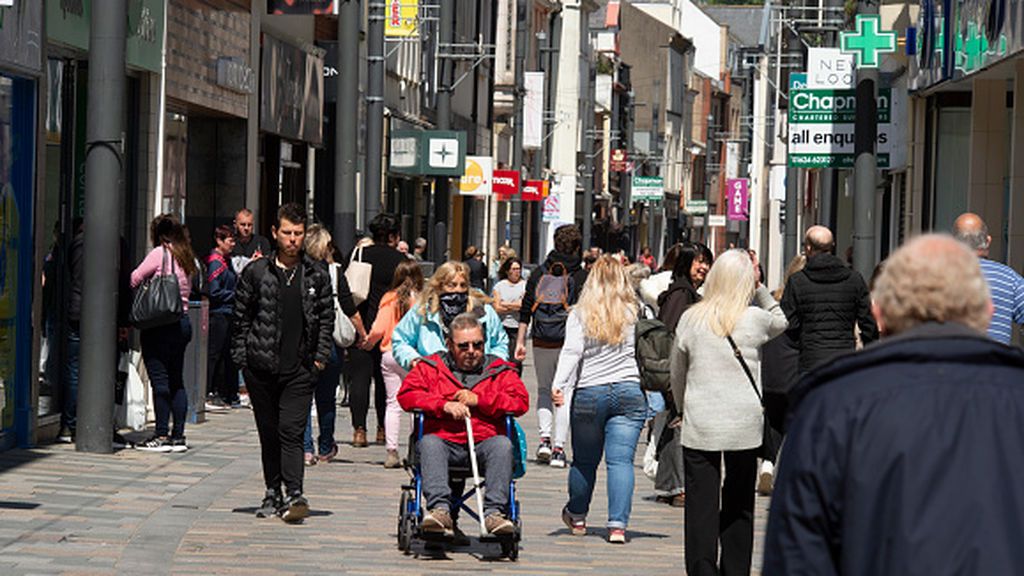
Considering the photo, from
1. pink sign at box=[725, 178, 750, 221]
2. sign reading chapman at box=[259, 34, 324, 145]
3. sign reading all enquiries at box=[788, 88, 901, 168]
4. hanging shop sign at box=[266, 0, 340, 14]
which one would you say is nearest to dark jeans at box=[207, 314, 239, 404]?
hanging shop sign at box=[266, 0, 340, 14]

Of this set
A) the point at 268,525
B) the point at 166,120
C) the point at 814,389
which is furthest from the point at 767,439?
the point at 166,120

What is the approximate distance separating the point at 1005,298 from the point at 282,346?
13.1ft

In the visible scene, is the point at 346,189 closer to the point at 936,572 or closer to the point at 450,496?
the point at 450,496

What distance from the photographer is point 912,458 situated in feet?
12.8

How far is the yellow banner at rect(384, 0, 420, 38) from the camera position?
1348 inches

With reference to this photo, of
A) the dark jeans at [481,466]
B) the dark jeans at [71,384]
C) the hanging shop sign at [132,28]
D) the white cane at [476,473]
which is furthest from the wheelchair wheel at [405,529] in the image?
the hanging shop sign at [132,28]

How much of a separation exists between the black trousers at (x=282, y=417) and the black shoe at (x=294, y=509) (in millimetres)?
81

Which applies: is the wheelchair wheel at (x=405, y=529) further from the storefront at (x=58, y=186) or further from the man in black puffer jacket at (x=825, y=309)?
the storefront at (x=58, y=186)

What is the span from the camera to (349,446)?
17188 mm

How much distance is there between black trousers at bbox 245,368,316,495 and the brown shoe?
4837mm

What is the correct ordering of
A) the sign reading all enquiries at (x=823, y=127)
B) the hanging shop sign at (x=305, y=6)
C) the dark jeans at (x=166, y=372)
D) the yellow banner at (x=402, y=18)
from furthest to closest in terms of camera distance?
the yellow banner at (x=402, y=18), the hanging shop sign at (x=305, y=6), the sign reading all enquiries at (x=823, y=127), the dark jeans at (x=166, y=372)

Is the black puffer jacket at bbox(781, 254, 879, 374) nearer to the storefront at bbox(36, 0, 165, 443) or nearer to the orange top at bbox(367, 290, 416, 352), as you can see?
the orange top at bbox(367, 290, 416, 352)

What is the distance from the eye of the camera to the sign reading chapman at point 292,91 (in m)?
25.9

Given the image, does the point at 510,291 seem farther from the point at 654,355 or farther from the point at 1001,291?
the point at 1001,291
